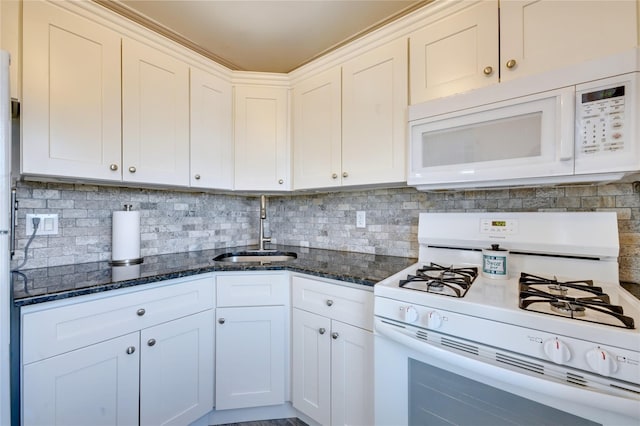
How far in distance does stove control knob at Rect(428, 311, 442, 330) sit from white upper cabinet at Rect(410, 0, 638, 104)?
102 centimetres

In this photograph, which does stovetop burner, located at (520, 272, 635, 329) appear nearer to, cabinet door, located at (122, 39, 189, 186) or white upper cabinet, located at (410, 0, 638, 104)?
white upper cabinet, located at (410, 0, 638, 104)

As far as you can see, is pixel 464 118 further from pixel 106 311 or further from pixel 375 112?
pixel 106 311

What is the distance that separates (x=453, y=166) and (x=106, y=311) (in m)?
1.66

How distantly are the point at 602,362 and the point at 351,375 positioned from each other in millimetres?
947

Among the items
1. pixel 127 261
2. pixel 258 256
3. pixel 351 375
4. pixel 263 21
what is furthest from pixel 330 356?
pixel 263 21

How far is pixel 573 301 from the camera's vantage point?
0.86 metres

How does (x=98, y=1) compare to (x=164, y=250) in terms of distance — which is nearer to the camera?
(x=98, y=1)

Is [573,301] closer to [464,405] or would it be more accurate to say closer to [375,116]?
[464,405]

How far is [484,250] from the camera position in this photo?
1.29m

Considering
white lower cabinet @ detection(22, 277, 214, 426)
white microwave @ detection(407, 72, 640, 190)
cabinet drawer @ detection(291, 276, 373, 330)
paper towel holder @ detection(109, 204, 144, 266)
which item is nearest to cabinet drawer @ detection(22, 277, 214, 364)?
white lower cabinet @ detection(22, 277, 214, 426)

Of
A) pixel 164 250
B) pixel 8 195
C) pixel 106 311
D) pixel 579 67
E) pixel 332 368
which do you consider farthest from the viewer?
pixel 164 250

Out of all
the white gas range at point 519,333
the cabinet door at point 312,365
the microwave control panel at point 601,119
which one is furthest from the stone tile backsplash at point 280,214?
the cabinet door at point 312,365

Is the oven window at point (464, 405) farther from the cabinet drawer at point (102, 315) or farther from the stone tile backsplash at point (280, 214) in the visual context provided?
the cabinet drawer at point (102, 315)

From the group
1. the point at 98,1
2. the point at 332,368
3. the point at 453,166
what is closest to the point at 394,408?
the point at 332,368
